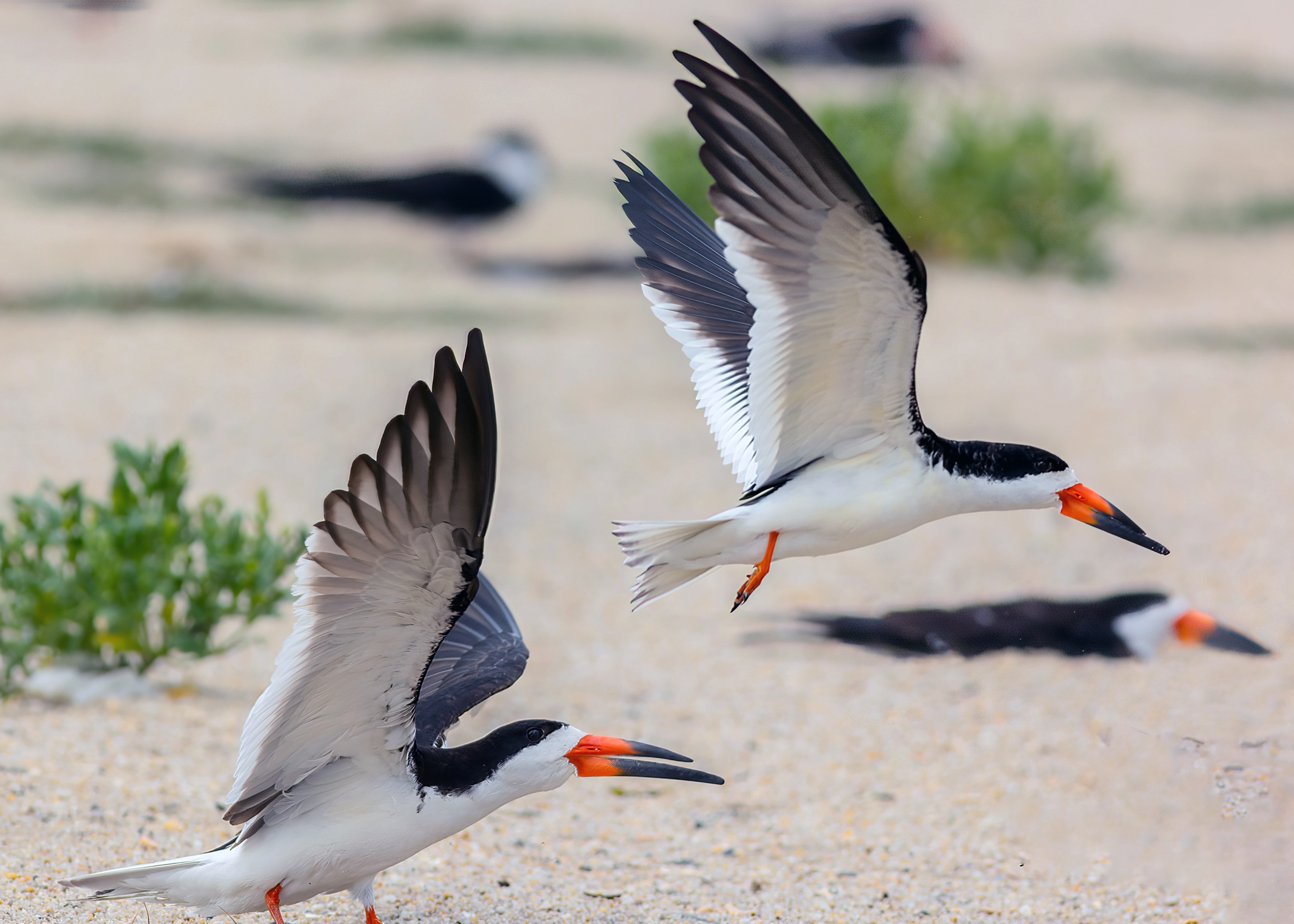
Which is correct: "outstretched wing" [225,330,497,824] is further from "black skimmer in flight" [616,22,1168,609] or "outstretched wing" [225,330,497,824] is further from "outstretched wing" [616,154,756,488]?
"outstretched wing" [616,154,756,488]

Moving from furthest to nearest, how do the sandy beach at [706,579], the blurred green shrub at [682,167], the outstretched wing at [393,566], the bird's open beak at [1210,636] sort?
the blurred green shrub at [682,167], the bird's open beak at [1210,636], the sandy beach at [706,579], the outstretched wing at [393,566]

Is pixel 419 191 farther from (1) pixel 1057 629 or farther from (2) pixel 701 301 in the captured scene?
(2) pixel 701 301

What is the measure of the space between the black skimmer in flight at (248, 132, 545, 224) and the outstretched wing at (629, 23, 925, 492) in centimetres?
920

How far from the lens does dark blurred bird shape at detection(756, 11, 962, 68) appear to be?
1795cm

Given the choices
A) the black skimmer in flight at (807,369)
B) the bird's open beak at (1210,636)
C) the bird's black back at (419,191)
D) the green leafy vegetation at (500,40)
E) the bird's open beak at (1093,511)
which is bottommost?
the bird's open beak at (1210,636)

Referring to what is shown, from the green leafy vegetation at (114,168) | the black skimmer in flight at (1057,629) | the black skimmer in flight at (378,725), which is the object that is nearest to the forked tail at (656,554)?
the black skimmer in flight at (378,725)

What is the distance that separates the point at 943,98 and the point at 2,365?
317 inches

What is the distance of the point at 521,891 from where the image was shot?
3.47 metres

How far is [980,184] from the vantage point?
10.8 m

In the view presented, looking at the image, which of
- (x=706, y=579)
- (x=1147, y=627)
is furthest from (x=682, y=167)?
(x=1147, y=627)

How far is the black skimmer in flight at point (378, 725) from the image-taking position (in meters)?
2.36

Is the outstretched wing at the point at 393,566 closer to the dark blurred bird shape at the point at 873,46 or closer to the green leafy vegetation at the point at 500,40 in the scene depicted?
the green leafy vegetation at the point at 500,40

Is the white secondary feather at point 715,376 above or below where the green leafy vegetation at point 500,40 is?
below

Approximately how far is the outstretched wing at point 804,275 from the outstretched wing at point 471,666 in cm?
81
